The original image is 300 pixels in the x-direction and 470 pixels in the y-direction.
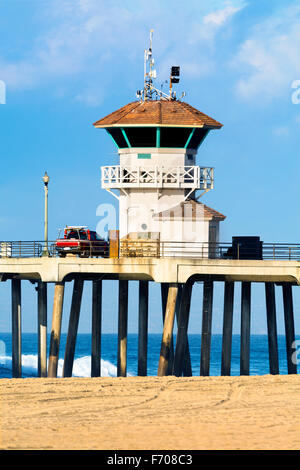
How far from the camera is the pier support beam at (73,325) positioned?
171 feet

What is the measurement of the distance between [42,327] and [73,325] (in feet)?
4.87

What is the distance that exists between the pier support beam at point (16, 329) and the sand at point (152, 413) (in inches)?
402

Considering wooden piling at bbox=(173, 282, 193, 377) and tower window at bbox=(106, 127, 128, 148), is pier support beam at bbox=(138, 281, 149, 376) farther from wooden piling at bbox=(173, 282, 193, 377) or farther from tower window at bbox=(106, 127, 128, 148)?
tower window at bbox=(106, 127, 128, 148)

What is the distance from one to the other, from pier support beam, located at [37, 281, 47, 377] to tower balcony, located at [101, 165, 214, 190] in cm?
603

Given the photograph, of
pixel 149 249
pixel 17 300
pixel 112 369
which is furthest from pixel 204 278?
pixel 112 369

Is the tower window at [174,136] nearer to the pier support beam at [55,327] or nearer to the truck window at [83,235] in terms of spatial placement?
the truck window at [83,235]

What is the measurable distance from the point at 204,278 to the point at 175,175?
4935 millimetres

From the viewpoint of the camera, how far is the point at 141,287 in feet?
182

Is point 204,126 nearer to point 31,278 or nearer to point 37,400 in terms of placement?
point 31,278

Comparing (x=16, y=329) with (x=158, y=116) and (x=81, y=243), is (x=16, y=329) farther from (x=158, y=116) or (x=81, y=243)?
(x=158, y=116)

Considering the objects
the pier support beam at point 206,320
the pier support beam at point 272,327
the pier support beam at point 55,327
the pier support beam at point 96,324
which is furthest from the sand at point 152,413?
the pier support beam at point 272,327

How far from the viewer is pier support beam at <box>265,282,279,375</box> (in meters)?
54.9

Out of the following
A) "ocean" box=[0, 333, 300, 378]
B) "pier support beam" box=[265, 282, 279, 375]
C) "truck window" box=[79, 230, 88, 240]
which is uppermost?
"truck window" box=[79, 230, 88, 240]

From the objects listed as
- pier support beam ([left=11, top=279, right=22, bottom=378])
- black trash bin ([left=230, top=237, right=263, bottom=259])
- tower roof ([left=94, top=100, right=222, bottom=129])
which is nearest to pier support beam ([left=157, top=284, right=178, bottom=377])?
black trash bin ([left=230, top=237, right=263, bottom=259])
